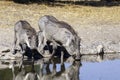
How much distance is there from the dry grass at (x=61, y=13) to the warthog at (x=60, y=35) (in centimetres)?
598

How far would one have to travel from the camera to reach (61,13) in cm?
3034

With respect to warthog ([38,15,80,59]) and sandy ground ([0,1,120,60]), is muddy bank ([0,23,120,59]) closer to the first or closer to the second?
sandy ground ([0,1,120,60])

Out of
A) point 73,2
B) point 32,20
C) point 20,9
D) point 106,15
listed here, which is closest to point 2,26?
point 32,20

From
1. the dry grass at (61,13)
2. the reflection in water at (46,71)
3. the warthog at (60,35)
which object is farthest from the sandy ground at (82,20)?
the reflection in water at (46,71)

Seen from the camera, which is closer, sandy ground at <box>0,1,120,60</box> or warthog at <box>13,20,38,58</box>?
warthog at <box>13,20,38,58</box>

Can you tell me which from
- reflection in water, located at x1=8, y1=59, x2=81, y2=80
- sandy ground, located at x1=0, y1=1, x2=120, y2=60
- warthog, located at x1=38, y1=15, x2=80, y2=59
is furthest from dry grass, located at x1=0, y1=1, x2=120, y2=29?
reflection in water, located at x1=8, y1=59, x2=81, y2=80

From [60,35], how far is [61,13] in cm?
1086

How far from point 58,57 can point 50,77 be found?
3.21 m

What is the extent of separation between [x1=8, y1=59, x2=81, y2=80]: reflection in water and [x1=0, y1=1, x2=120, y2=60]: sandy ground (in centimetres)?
230

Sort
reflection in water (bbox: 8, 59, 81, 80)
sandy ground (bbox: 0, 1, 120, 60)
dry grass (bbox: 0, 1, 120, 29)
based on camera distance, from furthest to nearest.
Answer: dry grass (bbox: 0, 1, 120, 29) → sandy ground (bbox: 0, 1, 120, 60) → reflection in water (bbox: 8, 59, 81, 80)

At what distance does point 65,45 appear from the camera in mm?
19469

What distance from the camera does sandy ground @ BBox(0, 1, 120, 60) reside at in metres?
23.0

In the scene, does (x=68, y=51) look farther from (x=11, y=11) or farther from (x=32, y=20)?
(x=11, y=11)

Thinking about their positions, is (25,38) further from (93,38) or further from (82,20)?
(82,20)
